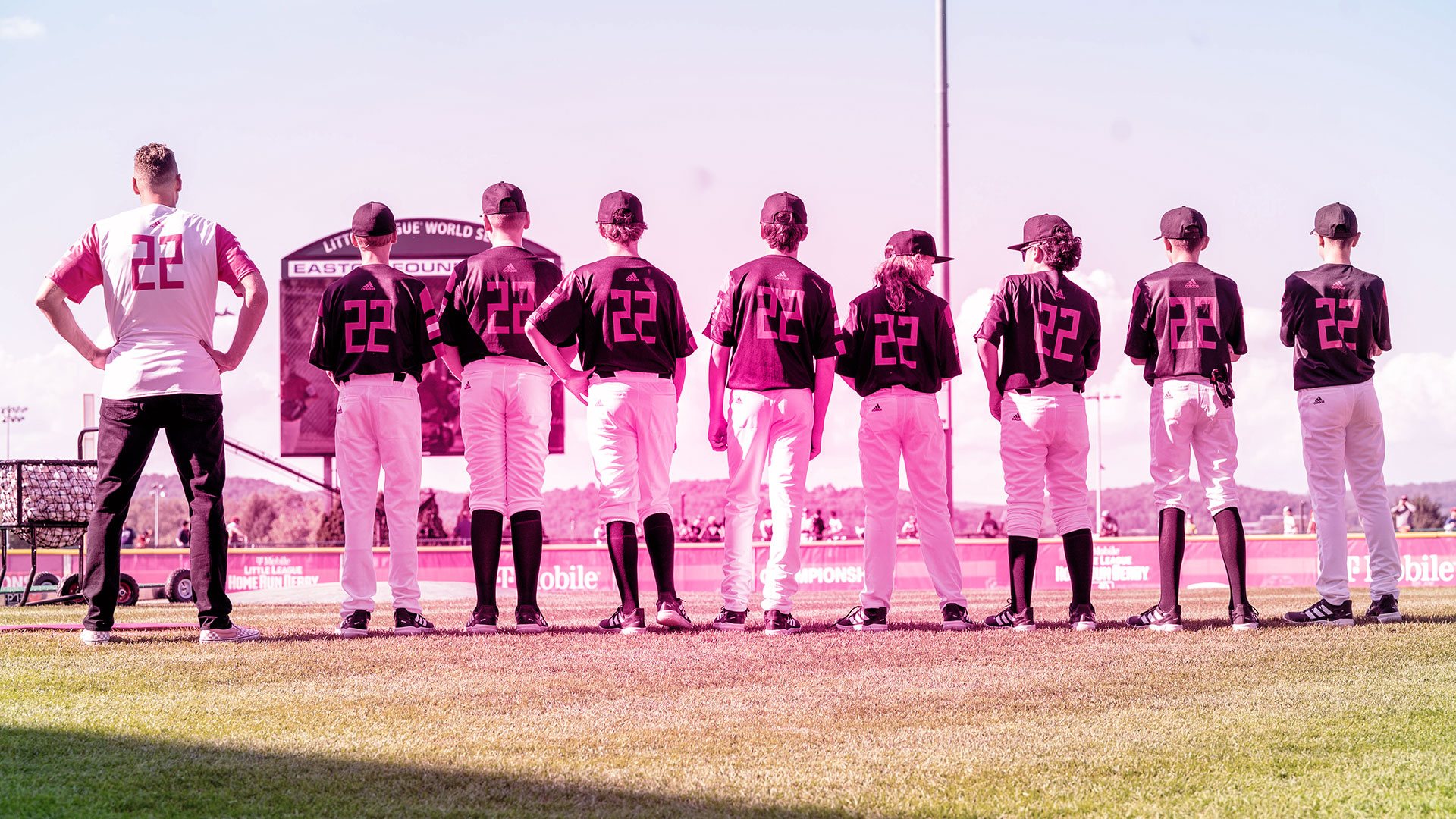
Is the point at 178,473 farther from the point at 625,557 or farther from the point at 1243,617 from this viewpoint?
the point at 1243,617

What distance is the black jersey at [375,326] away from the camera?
630 cm

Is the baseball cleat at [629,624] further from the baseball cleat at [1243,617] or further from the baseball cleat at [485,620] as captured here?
the baseball cleat at [1243,617]

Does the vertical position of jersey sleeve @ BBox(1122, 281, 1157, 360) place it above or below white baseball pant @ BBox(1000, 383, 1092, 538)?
above

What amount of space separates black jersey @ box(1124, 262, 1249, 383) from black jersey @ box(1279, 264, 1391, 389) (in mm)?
516

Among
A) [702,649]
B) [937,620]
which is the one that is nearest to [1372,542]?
[937,620]

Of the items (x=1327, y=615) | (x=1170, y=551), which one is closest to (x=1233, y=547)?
(x=1170, y=551)

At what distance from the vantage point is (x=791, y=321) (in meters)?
6.52

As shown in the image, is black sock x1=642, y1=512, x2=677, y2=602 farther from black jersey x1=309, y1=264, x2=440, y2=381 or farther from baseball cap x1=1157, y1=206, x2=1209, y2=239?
baseball cap x1=1157, y1=206, x2=1209, y2=239

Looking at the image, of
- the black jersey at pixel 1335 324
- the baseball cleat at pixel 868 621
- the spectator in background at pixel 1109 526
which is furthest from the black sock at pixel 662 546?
the spectator in background at pixel 1109 526

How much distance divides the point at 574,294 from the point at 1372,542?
508 cm

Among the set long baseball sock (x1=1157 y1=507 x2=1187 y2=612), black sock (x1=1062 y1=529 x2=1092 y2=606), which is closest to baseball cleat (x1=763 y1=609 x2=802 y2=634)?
black sock (x1=1062 y1=529 x2=1092 y2=606)

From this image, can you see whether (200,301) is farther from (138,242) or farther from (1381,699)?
(1381,699)

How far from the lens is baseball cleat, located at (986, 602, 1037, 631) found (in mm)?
6590

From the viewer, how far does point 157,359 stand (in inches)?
230
